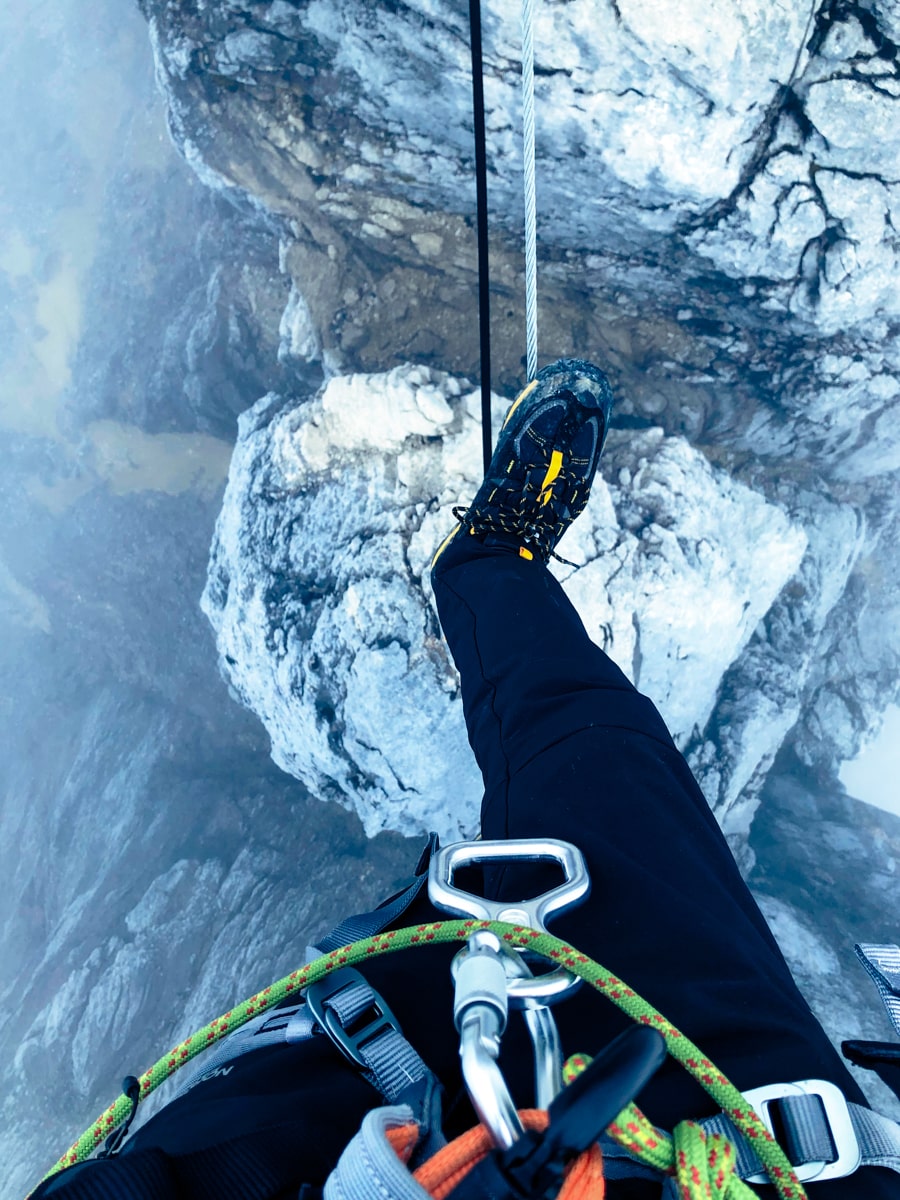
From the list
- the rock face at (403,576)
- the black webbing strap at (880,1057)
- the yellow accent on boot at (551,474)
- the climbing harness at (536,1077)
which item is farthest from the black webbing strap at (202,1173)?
the rock face at (403,576)

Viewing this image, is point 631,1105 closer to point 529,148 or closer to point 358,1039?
point 358,1039

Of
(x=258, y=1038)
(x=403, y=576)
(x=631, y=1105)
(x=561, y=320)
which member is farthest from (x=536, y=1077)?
(x=561, y=320)

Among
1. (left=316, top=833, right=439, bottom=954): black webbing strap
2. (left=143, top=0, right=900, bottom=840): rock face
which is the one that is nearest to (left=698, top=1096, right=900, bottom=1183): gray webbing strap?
(left=316, top=833, right=439, bottom=954): black webbing strap

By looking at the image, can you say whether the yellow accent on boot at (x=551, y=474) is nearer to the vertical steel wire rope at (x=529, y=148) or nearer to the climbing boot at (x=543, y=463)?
the climbing boot at (x=543, y=463)

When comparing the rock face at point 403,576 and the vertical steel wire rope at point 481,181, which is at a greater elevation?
the vertical steel wire rope at point 481,181

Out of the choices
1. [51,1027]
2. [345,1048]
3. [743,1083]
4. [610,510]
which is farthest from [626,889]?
[51,1027]

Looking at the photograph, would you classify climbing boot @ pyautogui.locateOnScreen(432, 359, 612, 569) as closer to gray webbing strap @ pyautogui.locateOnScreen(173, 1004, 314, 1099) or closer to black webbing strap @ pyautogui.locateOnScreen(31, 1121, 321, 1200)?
gray webbing strap @ pyautogui.locateOnScreen(173, 1004, 314, 1099)
